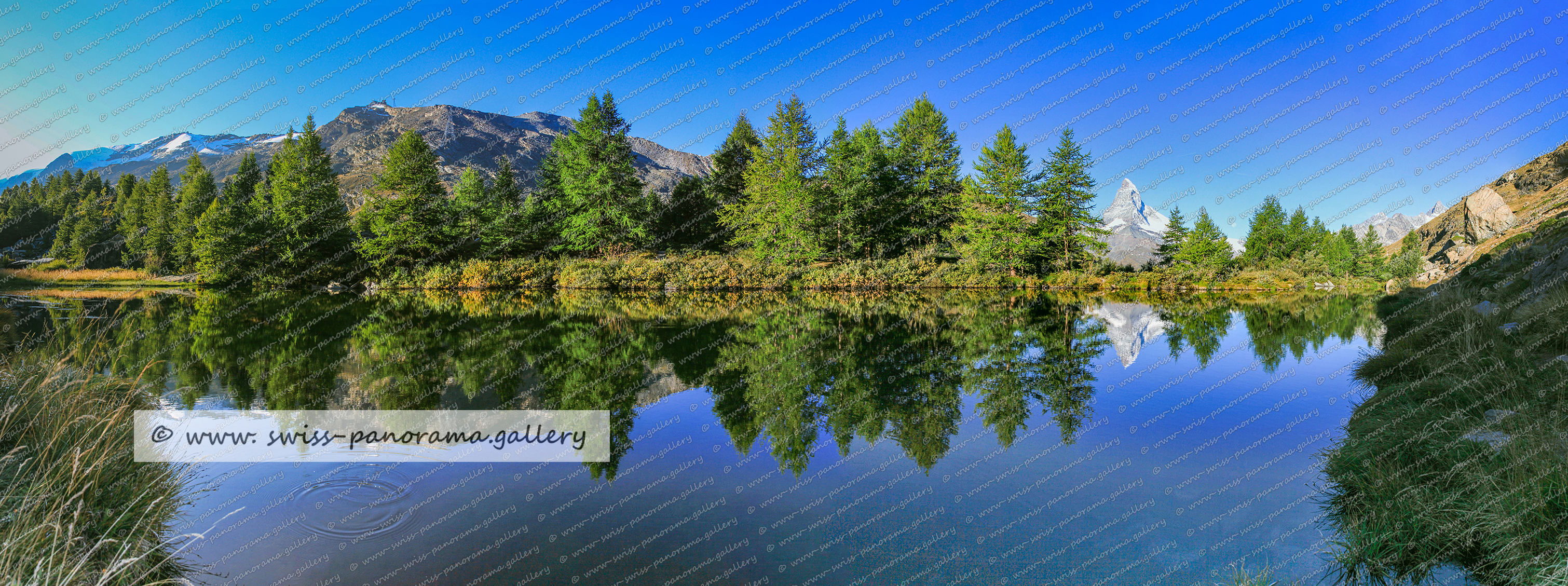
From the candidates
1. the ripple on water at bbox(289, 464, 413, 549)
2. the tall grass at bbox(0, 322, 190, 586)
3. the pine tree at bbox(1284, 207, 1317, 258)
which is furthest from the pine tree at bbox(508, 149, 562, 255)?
the pine tree at bbox(1284, 207, 1317, 258)

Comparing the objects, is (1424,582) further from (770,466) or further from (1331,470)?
(770,466)

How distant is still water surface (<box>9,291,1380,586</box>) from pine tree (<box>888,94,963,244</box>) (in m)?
23.7

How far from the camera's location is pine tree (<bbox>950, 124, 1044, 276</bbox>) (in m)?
32.2

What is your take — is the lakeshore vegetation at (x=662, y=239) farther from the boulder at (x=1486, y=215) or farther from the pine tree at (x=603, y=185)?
the boulder at (x=1486, y=215)

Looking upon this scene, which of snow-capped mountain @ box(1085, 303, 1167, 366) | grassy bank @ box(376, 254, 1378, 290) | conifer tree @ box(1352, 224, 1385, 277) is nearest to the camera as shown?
snow-capped mountain @ box(1085, 303, 1167, 366)

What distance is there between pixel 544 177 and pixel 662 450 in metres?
40.4

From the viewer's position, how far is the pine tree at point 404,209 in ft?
108

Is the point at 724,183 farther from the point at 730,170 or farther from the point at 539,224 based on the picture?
the point at 539,224

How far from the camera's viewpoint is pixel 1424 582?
3.07 metres

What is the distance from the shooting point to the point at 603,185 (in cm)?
3381

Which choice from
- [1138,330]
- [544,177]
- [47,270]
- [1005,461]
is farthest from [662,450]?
[47,270]

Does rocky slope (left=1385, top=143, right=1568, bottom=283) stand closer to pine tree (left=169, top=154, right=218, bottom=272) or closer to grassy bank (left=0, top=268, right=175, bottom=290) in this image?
grassy bank (left=0, top=268, right=175, bottom=290)

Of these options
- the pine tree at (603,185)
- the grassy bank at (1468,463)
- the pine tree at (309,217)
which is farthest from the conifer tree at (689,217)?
the grassy bank at (1468,463)

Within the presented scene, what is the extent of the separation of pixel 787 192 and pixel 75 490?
30.8 meters
